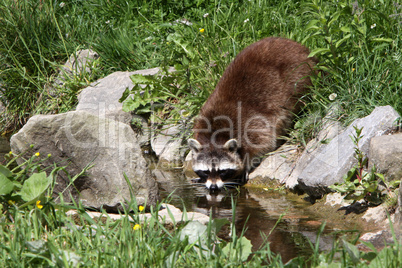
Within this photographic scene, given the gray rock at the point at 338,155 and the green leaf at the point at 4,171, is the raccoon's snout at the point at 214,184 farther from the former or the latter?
the green leaf at the point at 4,171

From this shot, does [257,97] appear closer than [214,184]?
No

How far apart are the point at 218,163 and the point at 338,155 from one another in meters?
1.39

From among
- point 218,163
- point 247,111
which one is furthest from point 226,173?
point 247,111

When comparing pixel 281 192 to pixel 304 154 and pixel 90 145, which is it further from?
pixel 90 145

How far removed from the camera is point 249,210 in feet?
14.1

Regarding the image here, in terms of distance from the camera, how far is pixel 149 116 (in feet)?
21.5

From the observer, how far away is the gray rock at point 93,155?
3.67 meters

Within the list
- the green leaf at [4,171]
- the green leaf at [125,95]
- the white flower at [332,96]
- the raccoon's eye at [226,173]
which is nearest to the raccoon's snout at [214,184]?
the raccoon's eye at [226,173]

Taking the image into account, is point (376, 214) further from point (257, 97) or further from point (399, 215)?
point (257, 97)

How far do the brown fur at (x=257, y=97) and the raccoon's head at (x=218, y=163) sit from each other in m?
0.10

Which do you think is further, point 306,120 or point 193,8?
point 193,8

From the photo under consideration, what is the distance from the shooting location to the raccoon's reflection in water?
129 inches

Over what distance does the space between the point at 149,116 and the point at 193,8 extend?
2.00 meters

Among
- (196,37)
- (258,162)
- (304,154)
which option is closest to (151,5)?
(196,37)
